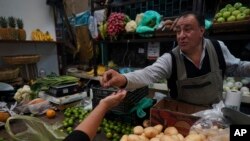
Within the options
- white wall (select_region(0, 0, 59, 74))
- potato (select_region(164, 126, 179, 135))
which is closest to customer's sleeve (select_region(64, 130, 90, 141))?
potato (select_region(164, 126, 179, 135))

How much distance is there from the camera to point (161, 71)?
130 centimetres

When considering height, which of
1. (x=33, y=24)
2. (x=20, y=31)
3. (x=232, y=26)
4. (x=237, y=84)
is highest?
(x=33, y=24)

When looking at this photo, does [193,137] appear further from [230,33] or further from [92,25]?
[92,25]

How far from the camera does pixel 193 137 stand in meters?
0.83

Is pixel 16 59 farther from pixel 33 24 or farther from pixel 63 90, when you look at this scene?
pixel 63 90

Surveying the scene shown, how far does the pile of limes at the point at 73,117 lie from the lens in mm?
1271

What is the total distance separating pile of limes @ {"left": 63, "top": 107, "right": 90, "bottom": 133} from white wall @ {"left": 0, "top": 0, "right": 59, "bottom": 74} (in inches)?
106

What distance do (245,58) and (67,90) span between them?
218 cm

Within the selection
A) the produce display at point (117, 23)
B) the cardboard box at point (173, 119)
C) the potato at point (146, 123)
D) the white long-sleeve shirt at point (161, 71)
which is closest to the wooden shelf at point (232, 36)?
the white long-sleeve shirt at point (161, 71)

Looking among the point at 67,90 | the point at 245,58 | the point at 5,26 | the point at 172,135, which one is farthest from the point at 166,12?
the point at 5,26

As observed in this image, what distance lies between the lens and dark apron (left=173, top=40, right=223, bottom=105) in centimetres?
133

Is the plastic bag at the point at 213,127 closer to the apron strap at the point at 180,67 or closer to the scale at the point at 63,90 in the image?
the apron strap at the point at 180,67

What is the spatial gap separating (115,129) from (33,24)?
11.4 ft

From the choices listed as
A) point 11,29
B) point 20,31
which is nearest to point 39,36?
point 20,31
